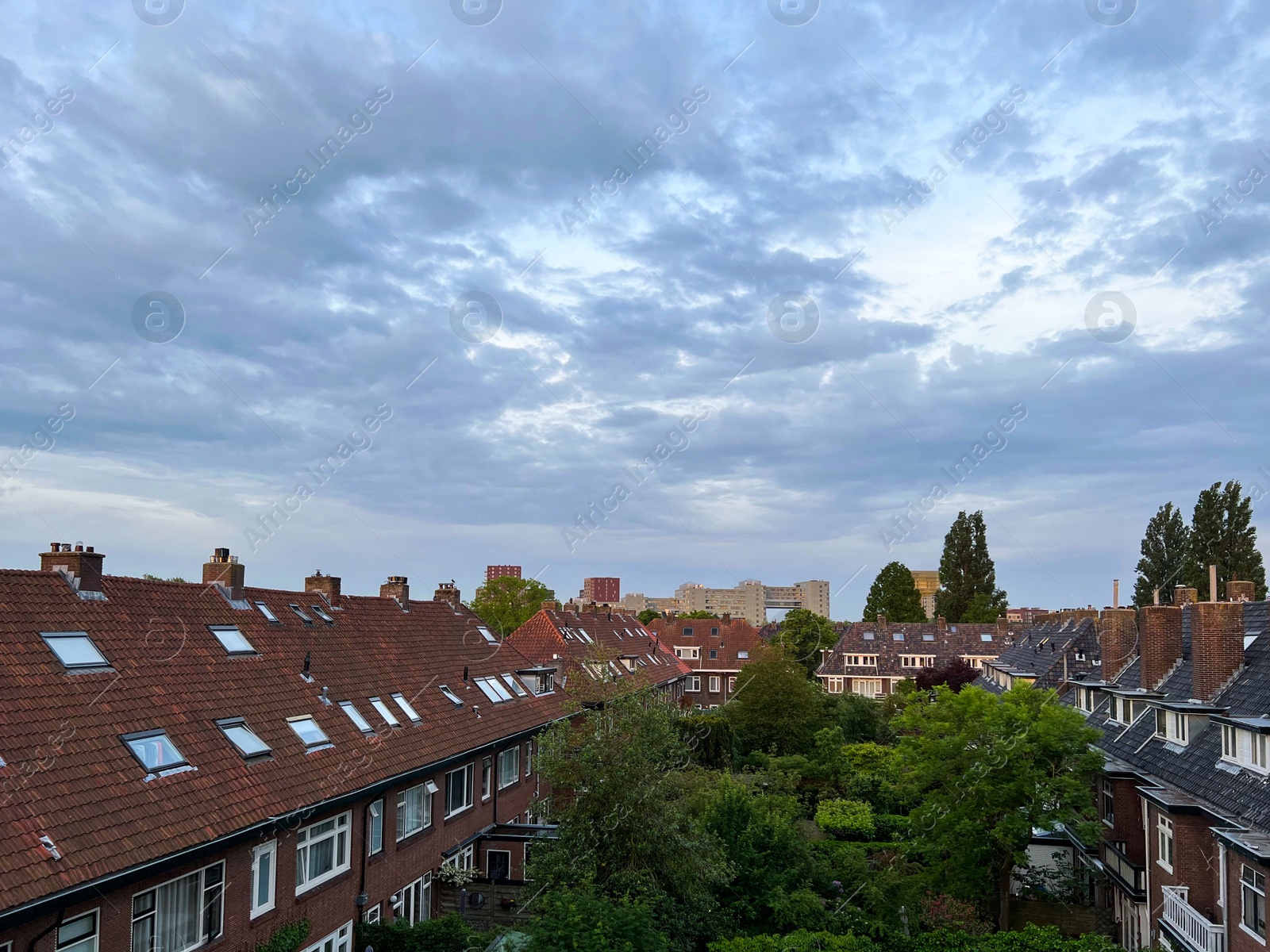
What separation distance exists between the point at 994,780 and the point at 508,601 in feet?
203

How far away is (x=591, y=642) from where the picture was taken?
38188mm

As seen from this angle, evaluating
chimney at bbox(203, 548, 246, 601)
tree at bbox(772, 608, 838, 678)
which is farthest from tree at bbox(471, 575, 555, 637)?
chimney at bbox(203, 548, 246, 601)

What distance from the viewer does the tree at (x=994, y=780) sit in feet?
67.4

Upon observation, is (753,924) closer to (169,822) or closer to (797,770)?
(169,822)

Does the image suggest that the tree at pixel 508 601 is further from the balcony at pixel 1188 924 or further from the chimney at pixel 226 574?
the balcony at pixel 1188 924

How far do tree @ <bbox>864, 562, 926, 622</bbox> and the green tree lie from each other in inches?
2825

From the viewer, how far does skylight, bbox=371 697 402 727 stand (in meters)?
21.9

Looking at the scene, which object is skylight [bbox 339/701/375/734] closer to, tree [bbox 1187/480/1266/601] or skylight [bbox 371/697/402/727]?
skylight [bbox 371/697/402/727]

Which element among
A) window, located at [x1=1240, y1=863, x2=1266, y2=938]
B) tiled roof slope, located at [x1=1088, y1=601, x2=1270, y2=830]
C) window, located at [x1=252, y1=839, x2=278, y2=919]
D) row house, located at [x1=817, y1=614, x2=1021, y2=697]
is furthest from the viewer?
row house, located at [x1=817, y1=614, x2=1021, y2=697]

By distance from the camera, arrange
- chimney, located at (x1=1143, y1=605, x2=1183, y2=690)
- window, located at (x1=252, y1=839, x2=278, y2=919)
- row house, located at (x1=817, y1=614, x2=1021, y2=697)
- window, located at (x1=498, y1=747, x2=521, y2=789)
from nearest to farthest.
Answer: window, located at (x1=252, y1=839, x2=278, y2=919) < chimney, located at (x1=1143, y1=605, x2=1183, y2=690) < window, located at (x1=498, y1=747, x2=521, y2=789) < row house, located at (x1=817, y1=614, x2=1021, y2=697)

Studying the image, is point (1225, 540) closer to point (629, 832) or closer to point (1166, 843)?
point (1166, 843)

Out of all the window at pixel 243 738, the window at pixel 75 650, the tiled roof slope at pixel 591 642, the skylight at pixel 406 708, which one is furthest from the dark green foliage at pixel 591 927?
the tiled roof slope at pixel 591 642

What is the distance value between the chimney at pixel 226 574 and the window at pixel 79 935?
10.5 meters

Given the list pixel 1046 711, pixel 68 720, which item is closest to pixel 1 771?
pixel 68 720
